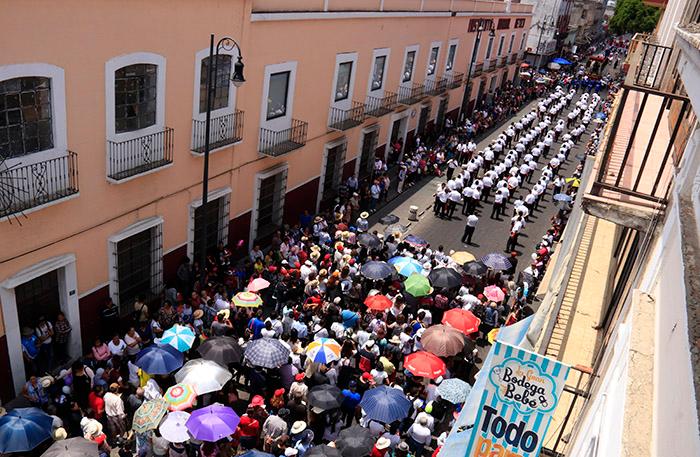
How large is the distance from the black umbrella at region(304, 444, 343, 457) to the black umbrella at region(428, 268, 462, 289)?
6.47 meters

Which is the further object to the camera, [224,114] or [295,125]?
[295,125]

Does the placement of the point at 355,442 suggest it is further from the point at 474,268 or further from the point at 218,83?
the point at 218,83

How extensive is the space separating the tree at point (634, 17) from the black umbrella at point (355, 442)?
83545 millimetres

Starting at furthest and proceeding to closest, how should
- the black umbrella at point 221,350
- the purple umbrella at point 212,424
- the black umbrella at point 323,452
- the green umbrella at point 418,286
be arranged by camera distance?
the green umbrella at point 418,286 → the black umbrella at point 221,350 → the purple umbrella at point 212,424 → the black umbrella at point 323,452

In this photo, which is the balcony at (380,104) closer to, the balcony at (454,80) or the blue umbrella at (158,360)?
the balcony at (454,80)

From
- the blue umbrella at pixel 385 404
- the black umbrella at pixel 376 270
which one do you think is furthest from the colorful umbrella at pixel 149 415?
the black umbrella at pixel 376 270

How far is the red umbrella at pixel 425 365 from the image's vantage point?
36.5 feet

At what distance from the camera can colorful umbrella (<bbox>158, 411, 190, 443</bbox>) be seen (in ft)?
29.7

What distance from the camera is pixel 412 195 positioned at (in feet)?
79.0

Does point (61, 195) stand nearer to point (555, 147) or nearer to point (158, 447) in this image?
point (158, 447)

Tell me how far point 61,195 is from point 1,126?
5.08ft

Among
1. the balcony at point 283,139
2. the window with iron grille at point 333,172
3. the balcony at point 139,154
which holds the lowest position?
the window with iron grille at point 333,172


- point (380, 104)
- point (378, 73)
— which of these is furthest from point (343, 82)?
point (380, 104)

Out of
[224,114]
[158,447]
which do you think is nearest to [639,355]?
[158,447]
